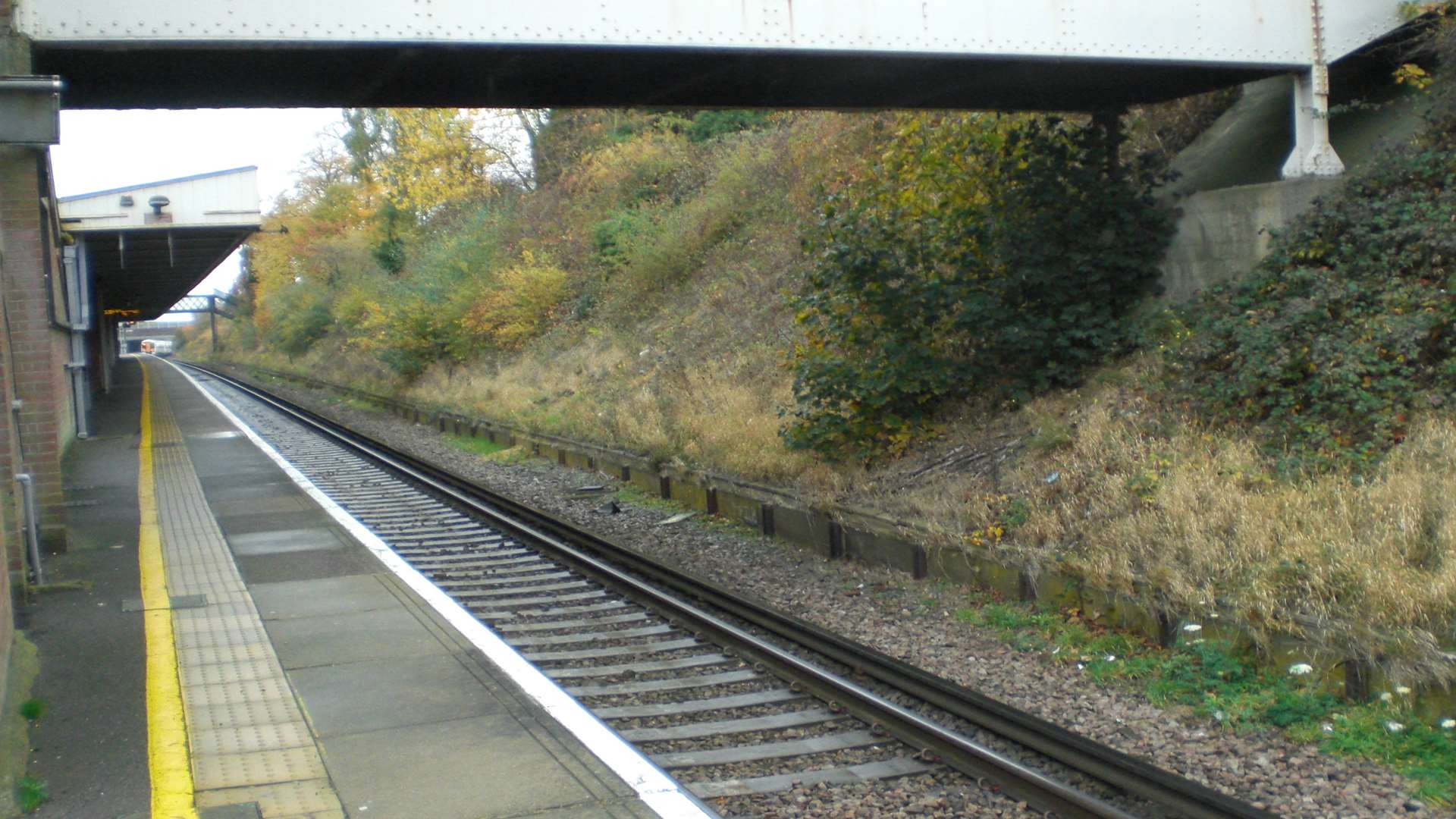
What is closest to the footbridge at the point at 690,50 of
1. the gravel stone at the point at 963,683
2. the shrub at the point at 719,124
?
the gravel stone at the point at 963,683

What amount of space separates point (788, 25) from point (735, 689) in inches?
239

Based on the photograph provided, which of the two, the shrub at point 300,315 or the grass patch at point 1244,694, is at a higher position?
the shrub at point 300,315

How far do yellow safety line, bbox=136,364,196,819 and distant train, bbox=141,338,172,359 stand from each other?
131m

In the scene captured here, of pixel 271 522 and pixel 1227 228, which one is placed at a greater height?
pixel 1227 228

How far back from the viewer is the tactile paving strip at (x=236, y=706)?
17.4ft

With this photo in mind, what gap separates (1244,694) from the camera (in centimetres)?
651

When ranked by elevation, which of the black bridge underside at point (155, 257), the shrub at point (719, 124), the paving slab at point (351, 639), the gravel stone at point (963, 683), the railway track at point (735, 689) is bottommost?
the gravel stone at point (963, 683)

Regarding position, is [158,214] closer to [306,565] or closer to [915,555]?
[306,565]

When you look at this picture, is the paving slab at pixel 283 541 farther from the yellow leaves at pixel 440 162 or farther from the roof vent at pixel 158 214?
the yellow leaves at pixel 440 162

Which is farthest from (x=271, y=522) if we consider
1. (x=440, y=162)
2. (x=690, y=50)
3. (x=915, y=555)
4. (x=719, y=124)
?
(x=440, y=162)

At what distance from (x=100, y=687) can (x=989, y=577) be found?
5.99 metres

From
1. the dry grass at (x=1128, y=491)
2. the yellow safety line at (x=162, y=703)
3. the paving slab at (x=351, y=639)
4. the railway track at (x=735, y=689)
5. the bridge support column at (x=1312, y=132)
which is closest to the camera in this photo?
the yellow safety line at (x=162, y=703)

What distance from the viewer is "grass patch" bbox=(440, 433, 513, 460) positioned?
21.5m

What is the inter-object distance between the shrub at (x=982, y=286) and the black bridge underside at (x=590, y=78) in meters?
0.76
